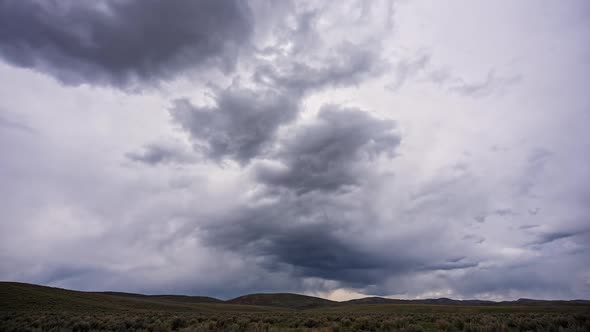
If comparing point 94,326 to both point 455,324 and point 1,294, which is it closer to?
point 455,324

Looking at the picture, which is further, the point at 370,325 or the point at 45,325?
the point at 45,325

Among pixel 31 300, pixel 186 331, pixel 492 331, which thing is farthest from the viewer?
pixel 31 300

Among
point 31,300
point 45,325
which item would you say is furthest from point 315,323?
point 31,300

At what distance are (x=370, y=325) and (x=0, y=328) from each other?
74.6 feet

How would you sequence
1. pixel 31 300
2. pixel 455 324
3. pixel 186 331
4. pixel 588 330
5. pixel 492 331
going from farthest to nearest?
pixel 31 300 < pixel 455 324 < pixel 186 331 < pixel 492 331 < pixel 588 330

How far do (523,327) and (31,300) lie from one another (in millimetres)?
77671

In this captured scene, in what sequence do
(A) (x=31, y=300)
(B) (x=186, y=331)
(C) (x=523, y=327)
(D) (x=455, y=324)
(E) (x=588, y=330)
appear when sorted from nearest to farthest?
1. (E) (x=588, y=330)
2. (B) (x=186, y=331)
3. (C) (x=523, y=327)
4. (D) (x=455, y=324)
5. (A) (x=31, y=300)

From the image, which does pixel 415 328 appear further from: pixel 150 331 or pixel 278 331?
pixel 150 331

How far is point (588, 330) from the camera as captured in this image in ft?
46.2

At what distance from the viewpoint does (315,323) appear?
23.9 m

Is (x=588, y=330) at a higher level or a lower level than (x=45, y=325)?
higher

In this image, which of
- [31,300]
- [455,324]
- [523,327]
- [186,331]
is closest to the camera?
[186,331]

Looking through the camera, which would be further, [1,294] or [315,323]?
[1,294]

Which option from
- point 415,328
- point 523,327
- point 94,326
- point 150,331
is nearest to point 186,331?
point 150,331
